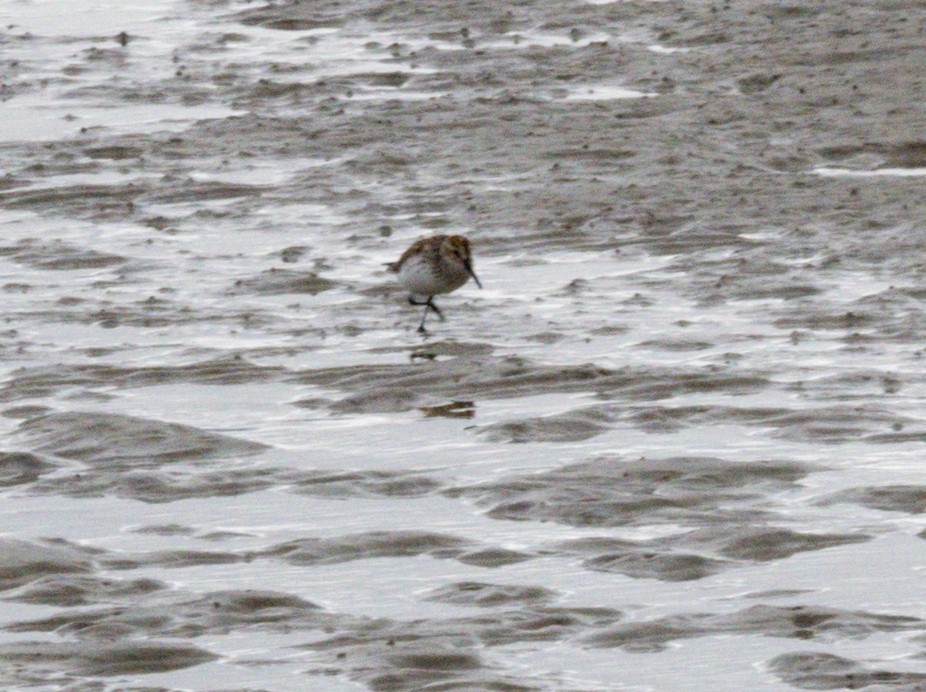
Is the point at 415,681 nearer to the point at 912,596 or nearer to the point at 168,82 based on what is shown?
the point at 912,596

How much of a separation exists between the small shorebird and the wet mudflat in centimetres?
23

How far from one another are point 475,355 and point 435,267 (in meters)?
0.78

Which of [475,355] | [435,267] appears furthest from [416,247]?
[475,355]

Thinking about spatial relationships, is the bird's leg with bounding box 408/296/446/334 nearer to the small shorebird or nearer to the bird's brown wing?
A: the small shorebird

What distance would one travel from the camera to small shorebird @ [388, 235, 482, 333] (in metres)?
13.3

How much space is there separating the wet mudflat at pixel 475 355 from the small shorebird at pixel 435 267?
23cm

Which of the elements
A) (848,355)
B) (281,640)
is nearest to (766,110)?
(848,355)

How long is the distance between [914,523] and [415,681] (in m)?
2.56

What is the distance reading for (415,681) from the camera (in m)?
7.72

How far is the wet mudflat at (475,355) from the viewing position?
8312mm

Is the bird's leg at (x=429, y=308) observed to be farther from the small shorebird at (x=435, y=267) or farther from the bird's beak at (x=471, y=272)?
the bird's beak at (x=471, y=272)

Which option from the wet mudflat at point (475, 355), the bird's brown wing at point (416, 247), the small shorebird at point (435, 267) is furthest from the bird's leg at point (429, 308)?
the bird's brown wing at point (416, 247)

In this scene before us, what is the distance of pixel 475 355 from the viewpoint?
41.7ft

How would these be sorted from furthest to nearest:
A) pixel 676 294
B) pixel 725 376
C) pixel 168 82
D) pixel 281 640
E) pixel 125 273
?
pixel 168 82 < pixel 125 273 < pixel 676 294 < pixel 725 376 < pixel 281 640
